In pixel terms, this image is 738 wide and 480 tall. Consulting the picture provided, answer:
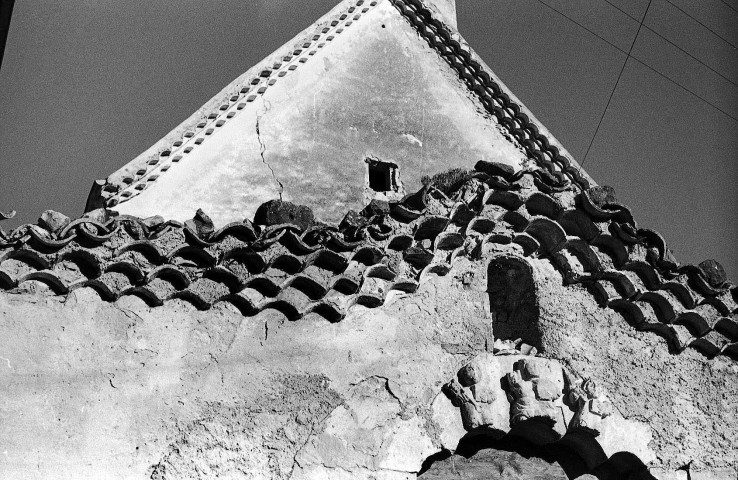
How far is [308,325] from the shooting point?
7117 mm

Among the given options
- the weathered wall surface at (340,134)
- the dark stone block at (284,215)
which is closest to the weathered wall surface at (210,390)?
the dark stone block at (284,215)

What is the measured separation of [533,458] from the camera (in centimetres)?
780

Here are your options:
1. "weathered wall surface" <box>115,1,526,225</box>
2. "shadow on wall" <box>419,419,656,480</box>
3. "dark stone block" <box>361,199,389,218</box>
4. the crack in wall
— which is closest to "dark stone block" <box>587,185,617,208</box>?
"dark stone block" <box>361,199,389,218</box>

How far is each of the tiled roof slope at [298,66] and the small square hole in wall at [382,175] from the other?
50.0 inches

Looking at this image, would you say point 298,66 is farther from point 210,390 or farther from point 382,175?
point 210,390

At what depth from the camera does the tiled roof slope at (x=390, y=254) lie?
6676mm

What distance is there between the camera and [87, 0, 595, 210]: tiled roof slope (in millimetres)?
9805

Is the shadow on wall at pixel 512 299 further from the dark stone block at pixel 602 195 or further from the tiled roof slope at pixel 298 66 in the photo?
the tiled roof slope at pixel 298 66

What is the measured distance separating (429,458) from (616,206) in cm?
235

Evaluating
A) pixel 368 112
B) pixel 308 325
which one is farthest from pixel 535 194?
pixel 368 112

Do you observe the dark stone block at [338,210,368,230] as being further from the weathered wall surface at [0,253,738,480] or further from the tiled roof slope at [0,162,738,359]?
the weathered wall surface at [0,253,738,480]

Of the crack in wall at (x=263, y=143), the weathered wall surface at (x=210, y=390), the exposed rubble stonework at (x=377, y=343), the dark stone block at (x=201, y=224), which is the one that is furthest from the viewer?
the crack in wall at (x=263, y=143)

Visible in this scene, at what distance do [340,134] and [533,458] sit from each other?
399 centimetres

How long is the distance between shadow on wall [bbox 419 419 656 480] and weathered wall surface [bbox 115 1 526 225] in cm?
305
